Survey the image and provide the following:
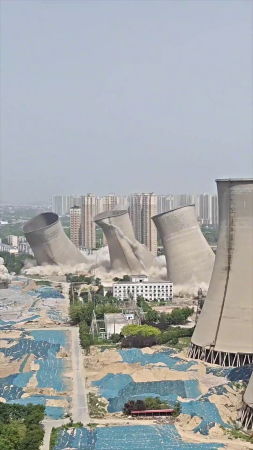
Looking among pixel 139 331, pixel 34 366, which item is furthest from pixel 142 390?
pixel 139 331

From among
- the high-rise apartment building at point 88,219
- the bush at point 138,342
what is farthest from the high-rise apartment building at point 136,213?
the bush at point 138,342

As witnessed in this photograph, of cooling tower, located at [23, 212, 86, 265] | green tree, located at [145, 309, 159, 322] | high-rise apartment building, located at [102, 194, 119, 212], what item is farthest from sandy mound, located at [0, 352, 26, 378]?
high-rise apartment building, located at [102, 194, 119, 212]

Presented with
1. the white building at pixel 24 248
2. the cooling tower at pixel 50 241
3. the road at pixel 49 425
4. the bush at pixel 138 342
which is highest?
the cooling tower at pixel 50 241

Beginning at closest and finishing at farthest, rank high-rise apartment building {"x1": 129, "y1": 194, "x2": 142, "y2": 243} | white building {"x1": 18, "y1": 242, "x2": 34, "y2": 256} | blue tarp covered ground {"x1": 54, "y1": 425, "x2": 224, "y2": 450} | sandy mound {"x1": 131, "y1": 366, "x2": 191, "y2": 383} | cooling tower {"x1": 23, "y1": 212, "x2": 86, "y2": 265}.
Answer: blue tarp covered ground {"x1": 54, "y1": 425, "x2": 224, "y2": 450} < sandy mound {"x1": 131, "y1": 366, "x2": 191, "y2": 383} < cooling tower {"x1": 23, "y1": 212, "x2": 86, "y2": 265} < high-rise apartment building {"x1": 129, "y1": 194, "x2": 142, "y2": 243} < white building {"x1": 18, "y1": 242, "x2": 34, "y2": 256}

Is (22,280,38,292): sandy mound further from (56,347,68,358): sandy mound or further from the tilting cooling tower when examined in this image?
the tilting cooling tower

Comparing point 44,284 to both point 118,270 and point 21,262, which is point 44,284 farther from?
point 21,262

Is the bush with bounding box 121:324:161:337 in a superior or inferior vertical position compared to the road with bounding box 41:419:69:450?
superior

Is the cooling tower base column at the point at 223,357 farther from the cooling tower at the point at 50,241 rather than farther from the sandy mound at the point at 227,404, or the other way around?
the cooling tower at the point at 50,241

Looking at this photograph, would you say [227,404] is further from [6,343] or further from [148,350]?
[6,343]
